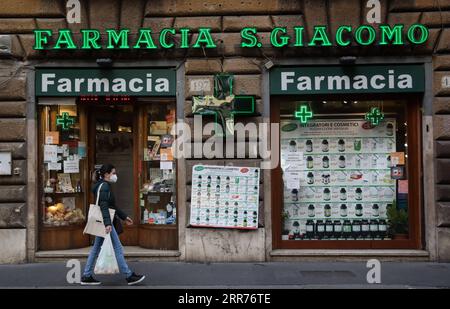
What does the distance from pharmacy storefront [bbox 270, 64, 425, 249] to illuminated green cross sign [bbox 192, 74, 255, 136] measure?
2.07ft

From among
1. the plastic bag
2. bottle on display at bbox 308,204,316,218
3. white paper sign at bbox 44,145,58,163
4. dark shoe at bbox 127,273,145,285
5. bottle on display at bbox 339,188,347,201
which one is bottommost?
dark shoe at bbox 127,273,145,285

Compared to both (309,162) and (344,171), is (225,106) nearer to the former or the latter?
(309,162)

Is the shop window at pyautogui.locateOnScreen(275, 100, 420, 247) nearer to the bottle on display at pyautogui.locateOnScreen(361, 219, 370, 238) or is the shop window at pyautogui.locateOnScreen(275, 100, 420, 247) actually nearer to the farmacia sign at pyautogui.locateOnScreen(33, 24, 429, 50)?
the bottle on display at pyautogui.locateOnScreen(361, 219, 370, 238)

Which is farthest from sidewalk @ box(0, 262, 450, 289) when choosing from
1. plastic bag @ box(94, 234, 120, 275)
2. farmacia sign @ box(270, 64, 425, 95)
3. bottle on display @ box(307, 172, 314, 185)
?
farmacia sign @ box(270, 64, 425, 95)

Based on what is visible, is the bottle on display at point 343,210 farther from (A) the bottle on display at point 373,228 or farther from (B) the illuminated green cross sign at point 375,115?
(B) the illuminated green cross sign at point 375,115

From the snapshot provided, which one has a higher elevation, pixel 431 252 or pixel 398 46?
pixel 398 46

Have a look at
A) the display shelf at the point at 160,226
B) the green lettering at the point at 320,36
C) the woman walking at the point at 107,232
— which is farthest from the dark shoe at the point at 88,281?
the green lettering at the point at 320,36

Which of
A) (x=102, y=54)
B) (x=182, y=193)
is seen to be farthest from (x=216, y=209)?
(x=102, y=54)

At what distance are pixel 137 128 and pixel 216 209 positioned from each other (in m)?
2.49

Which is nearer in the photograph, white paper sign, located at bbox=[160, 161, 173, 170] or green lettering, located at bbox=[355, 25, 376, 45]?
green lettering, located at bbox=[355, 25, 376, 45]

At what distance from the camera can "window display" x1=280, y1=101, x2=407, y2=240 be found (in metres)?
11.1

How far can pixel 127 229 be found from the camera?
38.0 ft
